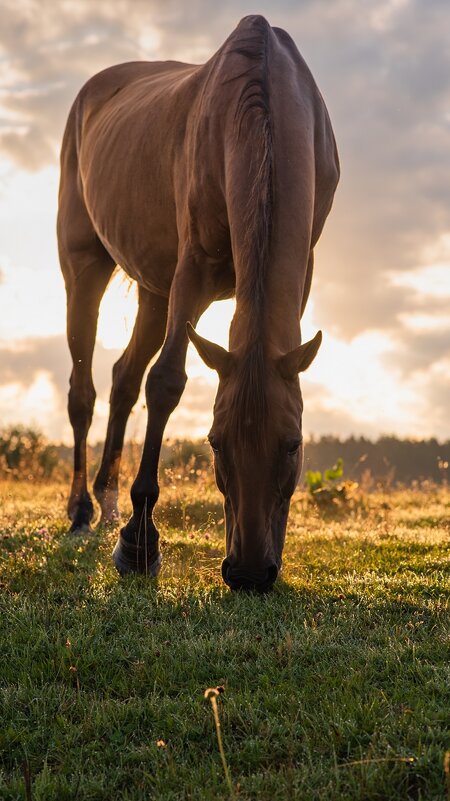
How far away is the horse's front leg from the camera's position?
488 cm

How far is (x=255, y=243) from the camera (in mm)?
4062

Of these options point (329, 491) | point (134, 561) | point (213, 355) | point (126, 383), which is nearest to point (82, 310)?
point (126, 383)

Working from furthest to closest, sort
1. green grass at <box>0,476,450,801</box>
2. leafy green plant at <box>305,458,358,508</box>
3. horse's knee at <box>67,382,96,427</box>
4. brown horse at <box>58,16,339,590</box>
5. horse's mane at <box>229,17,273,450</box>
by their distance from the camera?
1. leafy green plant at <box>305,458,358,508</box>
2. horse's knee at <box>67,382,96,427</box>
3. brown horse at <box>58,16,339,590</box>
4. horse's mane at <box>229,17,273,450</box>
5. green grass at <box>0,476,450,801</box>

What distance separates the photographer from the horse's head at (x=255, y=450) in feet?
12.1

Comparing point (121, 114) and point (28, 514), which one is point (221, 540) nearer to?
point (28, 514)

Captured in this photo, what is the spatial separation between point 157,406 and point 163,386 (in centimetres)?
13

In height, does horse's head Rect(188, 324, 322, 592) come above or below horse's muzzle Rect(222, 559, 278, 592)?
above

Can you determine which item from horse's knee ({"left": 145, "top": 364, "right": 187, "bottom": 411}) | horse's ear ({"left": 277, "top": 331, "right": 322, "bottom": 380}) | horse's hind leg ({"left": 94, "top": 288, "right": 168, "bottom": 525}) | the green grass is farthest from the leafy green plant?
horse's ear ({"left": 277, "top": 331, "right": 322, "bottom": 380})

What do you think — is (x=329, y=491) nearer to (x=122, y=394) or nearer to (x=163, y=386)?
(x=122, y=394)

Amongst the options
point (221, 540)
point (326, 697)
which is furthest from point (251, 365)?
→ point (221, 540)

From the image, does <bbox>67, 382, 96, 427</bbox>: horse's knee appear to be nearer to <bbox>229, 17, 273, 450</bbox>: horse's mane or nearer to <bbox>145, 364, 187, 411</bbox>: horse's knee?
<bbox>145, 364, 187, 411</bbox>: horse's knee

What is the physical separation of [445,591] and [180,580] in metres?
1.47

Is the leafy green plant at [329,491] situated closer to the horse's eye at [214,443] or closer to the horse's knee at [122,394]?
the horse's knee at [122,394]

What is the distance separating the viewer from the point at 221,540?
6246mm
